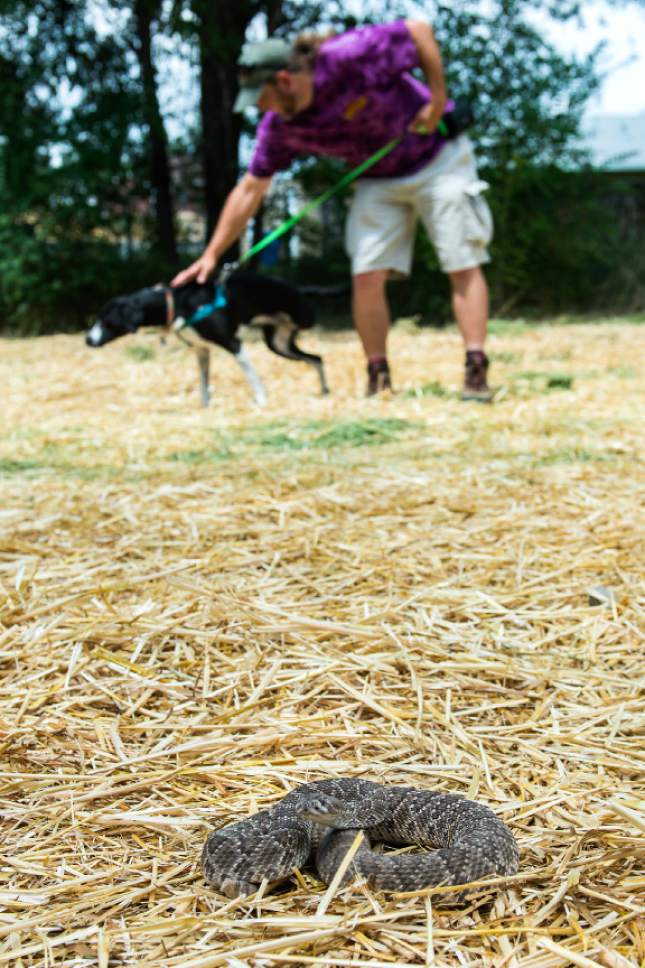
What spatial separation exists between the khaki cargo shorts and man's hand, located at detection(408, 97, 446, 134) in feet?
1.12

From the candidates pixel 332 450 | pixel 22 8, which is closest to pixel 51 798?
pixel 332 450

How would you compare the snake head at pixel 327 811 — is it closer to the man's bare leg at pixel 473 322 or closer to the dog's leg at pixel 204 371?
the man's bare leg at pixel 473 322

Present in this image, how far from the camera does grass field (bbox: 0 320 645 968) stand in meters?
1.50

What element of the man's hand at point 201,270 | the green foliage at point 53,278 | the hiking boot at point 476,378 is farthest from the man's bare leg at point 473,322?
the green foliage at point 53,278

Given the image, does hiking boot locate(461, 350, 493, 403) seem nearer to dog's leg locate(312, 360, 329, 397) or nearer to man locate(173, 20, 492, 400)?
man locate(173, 20, 492, 400)

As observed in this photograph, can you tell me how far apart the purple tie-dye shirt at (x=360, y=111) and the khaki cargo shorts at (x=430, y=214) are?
0.10 m

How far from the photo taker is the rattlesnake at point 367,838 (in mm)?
1571

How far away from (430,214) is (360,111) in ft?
2.74

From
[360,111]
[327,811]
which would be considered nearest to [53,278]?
[360,111]

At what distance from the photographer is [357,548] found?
3291mm

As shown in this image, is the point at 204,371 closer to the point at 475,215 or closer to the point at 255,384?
the point at 255,384

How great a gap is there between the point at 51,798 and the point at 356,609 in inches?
44.1

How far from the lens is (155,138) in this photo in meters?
15.7

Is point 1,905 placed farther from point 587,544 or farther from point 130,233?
point 130,233
